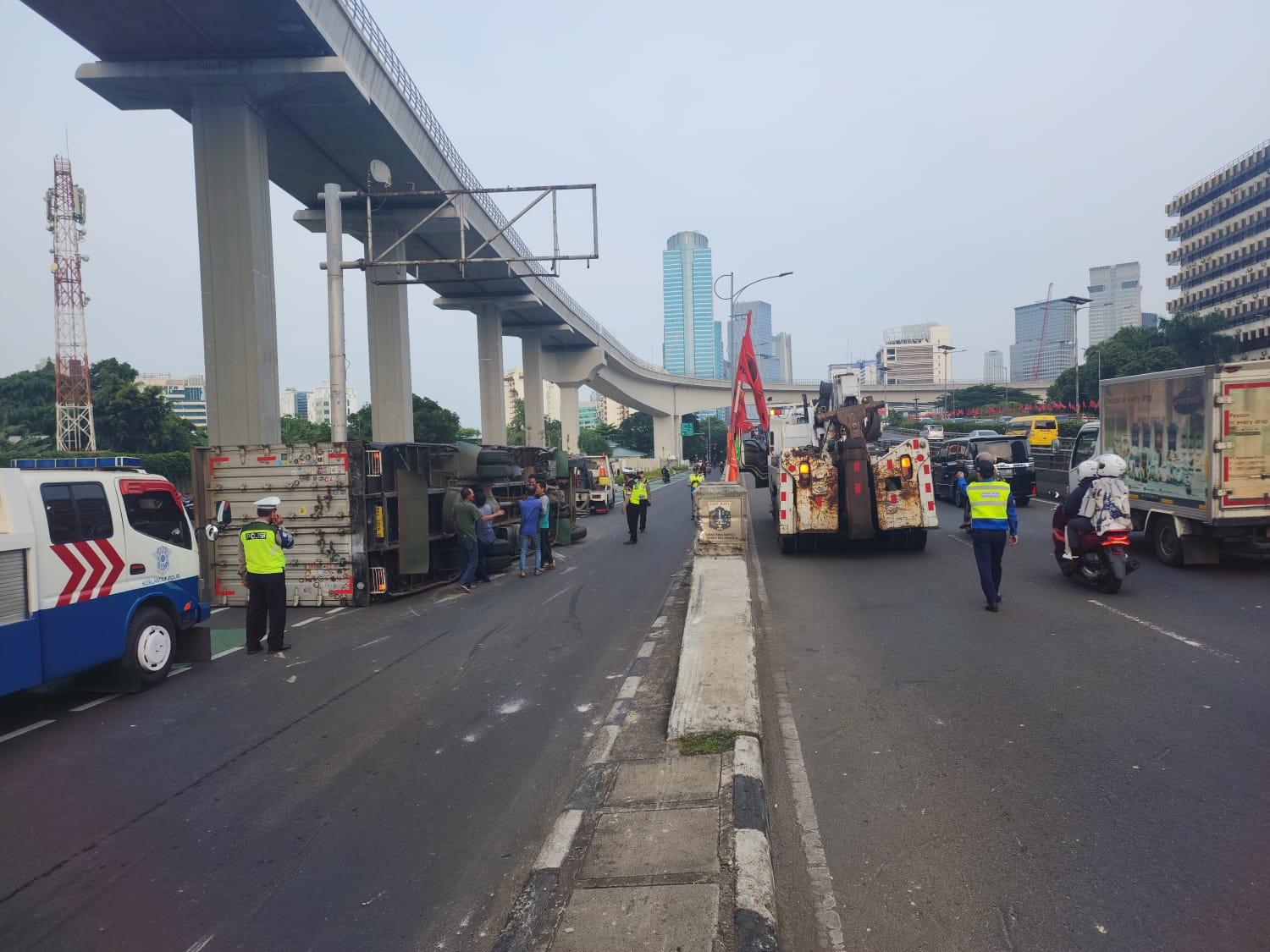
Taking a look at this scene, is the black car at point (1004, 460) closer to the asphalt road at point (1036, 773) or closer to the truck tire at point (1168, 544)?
the truck tire at point (1168, 544)

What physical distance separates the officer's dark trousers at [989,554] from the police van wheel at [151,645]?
29.0ft

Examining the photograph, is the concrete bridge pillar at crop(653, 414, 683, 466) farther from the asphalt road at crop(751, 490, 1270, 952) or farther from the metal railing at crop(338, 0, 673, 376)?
the asphalt road at crop(751, 490, 1270, 952)

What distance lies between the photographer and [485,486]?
16.0 m

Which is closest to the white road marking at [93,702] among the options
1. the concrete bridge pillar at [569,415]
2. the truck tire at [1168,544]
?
the truck tire at [1168,544]

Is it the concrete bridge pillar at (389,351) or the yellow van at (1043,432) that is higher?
the concrete bridge pillar at (389,351)

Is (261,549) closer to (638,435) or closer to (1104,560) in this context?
(1104,560)

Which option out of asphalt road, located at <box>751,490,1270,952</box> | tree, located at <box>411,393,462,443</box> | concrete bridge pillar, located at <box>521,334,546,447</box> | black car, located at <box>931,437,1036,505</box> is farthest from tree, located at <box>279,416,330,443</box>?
asphalt road, located at <box>751,490,1270,952</box>

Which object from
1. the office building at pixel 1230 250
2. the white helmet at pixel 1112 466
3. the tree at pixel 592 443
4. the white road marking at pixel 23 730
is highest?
the office building at pixel 1230 250

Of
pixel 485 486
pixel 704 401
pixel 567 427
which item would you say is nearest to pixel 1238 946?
pixel 485 486

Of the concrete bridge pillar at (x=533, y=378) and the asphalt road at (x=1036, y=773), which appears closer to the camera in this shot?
the asphalt road at (x=1036, y=773)

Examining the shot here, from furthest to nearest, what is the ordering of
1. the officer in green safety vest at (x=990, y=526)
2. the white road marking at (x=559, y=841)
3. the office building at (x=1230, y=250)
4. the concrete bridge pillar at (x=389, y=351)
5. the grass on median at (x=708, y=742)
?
the office building at (x=1230, y=250)
the concrete bridge pillar at (x=389, y=351)
the officer in green safety vest at (x=990, y=526)
the grass on median at (x=708, y=742)
the white road marking at (x=559, y=841)

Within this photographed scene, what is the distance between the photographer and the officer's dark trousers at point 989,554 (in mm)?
9492

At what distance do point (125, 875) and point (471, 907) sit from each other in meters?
1.98

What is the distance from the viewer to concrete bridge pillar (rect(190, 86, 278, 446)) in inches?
745
